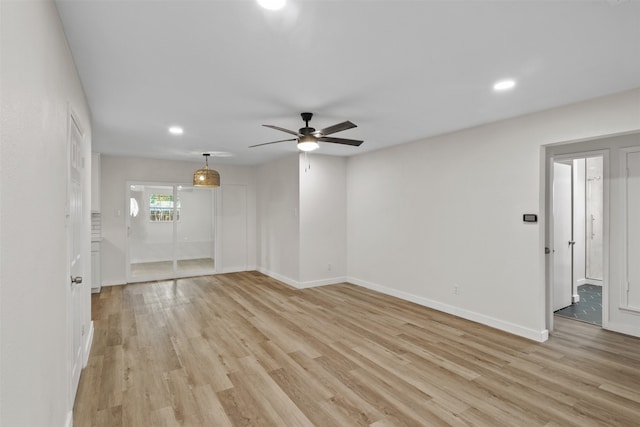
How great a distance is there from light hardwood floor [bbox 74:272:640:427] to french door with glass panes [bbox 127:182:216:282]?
2.36 meters

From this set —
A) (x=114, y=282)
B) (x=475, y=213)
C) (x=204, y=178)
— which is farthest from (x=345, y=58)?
(x=114, y=282)

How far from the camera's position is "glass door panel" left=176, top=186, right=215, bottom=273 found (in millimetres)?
7289

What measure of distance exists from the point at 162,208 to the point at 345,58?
19.9 feet

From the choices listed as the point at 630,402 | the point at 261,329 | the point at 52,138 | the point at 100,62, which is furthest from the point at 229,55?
Answer: the point at 630,402

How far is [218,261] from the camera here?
294 inches

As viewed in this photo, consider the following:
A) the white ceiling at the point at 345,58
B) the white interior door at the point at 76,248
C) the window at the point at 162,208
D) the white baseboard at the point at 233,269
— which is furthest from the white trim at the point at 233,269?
the white interior door at the point at 76,248

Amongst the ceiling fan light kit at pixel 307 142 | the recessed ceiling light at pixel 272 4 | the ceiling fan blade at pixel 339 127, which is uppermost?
the recessed ceiling light at pixel 272 4

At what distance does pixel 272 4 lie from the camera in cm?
174

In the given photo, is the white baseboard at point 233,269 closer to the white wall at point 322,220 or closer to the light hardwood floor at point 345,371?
the white wall at point 322,220

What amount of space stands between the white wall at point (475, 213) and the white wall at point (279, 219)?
142 cm

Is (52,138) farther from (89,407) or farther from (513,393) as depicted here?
(513,393)

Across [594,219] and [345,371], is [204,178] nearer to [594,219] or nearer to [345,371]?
[345,371]

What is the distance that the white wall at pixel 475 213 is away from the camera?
11.8 feet

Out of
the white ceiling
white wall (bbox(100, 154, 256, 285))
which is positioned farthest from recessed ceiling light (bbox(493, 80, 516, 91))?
white wall (bbox(100, 154, 256, 285))
